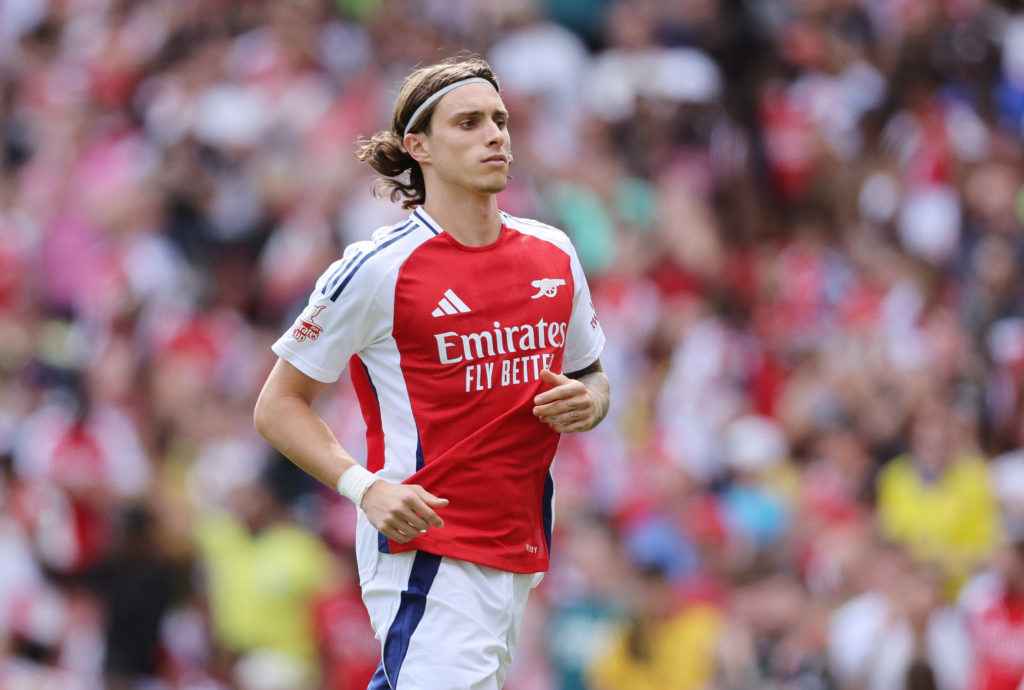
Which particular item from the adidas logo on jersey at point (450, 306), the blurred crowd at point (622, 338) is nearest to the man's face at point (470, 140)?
the adidas logo on jersey at point (450, 306)

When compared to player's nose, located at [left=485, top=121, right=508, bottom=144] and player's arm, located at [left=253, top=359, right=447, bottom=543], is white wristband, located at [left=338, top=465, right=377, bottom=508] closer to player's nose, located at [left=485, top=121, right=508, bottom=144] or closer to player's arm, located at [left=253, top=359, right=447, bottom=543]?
player's arm, located at [left=253, top=359, right=447, bottom=543]

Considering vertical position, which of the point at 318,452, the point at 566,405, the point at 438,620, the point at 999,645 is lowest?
the point at 999,645

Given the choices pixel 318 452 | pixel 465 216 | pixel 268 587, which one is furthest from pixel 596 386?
pixel 268 587

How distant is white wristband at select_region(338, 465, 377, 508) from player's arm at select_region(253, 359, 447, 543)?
0.4 inches

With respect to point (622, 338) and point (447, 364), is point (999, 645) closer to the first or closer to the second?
point (622, 338)

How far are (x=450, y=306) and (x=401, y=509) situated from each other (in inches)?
26.9

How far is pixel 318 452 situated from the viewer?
498 centimetres

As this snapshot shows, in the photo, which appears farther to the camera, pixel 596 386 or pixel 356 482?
pixel 596 386

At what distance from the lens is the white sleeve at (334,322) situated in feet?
16.4

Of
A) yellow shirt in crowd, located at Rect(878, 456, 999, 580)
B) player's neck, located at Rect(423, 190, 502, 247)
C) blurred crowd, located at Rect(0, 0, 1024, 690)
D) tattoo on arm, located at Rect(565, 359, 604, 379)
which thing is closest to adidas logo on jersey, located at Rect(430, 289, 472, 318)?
player's neck, located at Rect(423, 190, 502, 247)

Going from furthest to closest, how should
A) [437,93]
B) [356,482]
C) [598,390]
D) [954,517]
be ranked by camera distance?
[954,517]
[598,390]
[437,93]
[356,482]

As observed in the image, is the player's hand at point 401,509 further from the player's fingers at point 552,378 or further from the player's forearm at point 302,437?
the player's fingers at point 552,378

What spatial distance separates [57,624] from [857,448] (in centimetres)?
561

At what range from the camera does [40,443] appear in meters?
11.8
